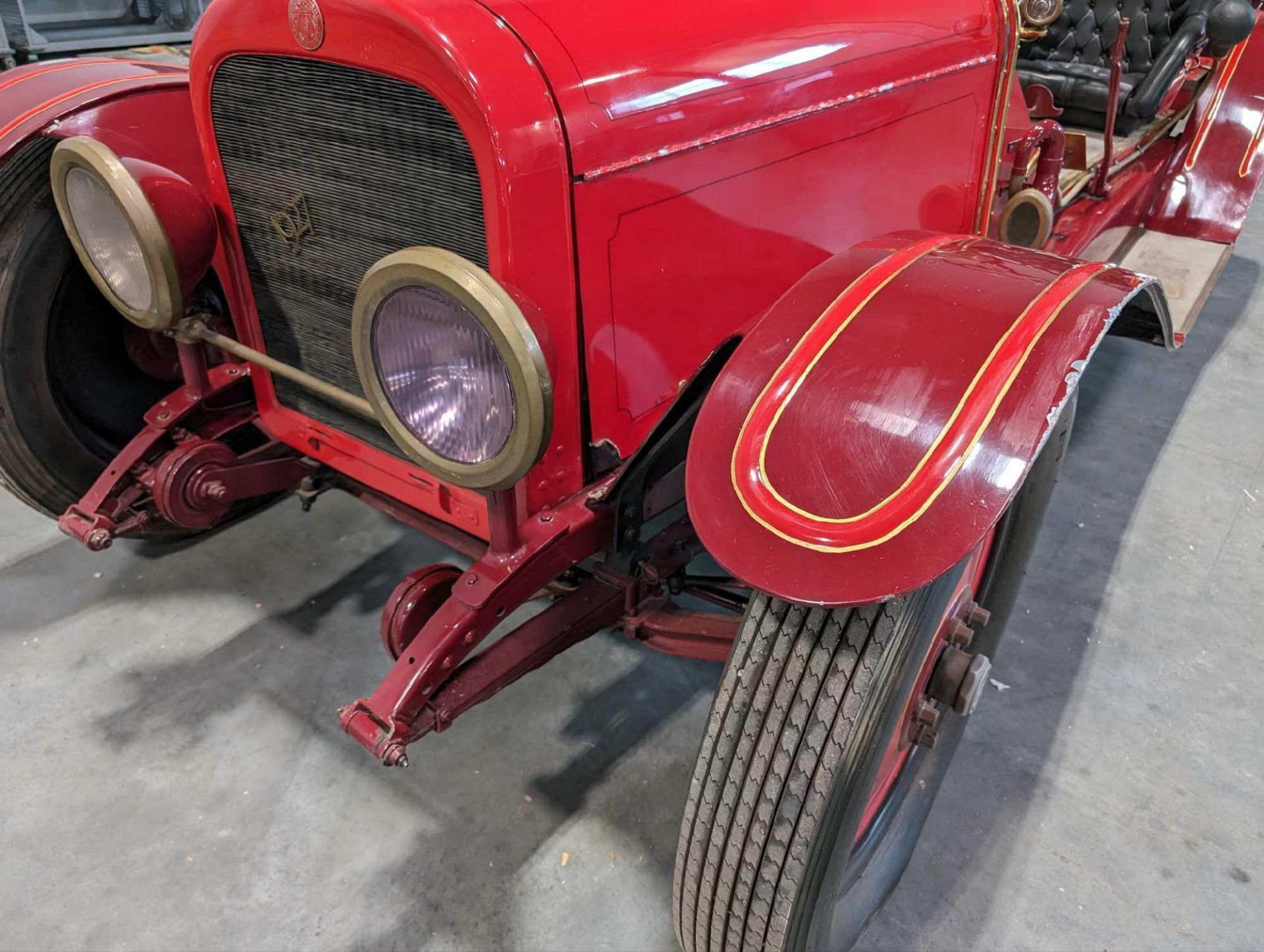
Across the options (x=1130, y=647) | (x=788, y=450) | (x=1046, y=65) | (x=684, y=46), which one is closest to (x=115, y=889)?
(x=788, y=450)

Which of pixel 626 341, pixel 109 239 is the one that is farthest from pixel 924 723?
pixel 109 239

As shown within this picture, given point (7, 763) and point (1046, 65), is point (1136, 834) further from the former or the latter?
point (1046, 65)

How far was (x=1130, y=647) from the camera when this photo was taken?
80.7 inches

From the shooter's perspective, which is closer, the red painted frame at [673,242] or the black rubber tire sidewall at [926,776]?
the red painted frame at [673,242]

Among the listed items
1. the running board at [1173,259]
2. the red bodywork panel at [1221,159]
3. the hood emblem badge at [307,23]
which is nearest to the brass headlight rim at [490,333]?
the hood emblem badge at [307,23]

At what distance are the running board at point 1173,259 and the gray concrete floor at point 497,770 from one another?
0.62 metres

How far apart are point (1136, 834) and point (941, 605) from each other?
92cm

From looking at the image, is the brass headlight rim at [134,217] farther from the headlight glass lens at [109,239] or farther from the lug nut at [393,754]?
the lug nut at [393,754]

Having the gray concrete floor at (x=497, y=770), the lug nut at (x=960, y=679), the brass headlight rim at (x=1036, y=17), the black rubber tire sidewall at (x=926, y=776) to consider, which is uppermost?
the brass headlight rim at (x=1036, y=17)

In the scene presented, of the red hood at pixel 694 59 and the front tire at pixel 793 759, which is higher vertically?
the red hood at pixel 694 59

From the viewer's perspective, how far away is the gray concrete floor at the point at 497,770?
152 cm

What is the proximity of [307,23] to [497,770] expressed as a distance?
1327mm

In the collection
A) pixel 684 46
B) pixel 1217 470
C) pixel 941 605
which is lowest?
pixel 1217 470

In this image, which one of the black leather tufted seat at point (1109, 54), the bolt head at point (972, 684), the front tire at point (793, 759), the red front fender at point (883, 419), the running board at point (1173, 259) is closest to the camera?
the red front fender at point (883, 419)
